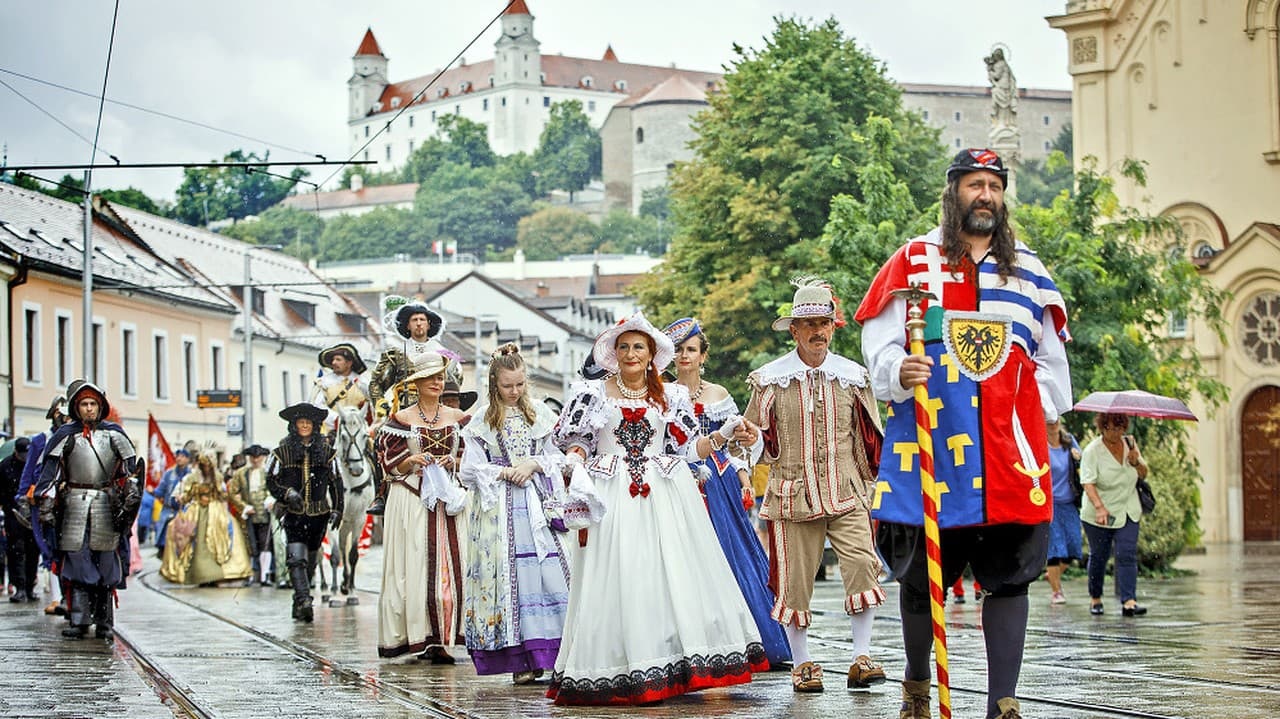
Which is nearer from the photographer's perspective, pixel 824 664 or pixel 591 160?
pixel 824 664

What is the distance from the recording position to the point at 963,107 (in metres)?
167

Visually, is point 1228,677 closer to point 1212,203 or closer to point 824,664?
point 824,664

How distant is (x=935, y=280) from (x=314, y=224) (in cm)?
16840

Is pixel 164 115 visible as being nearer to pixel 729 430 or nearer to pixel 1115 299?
pixel 1115 299

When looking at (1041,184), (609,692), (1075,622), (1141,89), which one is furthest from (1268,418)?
(1041,184)

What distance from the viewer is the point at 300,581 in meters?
16.1

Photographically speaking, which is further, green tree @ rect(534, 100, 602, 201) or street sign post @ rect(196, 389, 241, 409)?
green tree @ rect(534, 100, 602, 201)

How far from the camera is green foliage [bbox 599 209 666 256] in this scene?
16975cm

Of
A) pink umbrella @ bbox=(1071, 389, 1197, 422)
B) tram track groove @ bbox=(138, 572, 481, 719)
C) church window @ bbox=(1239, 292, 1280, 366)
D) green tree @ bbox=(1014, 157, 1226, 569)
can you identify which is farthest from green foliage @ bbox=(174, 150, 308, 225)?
tram track groove @ bbox=(138, 572, 481, 719)

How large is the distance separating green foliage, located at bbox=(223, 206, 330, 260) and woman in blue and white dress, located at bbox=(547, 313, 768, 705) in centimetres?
14153

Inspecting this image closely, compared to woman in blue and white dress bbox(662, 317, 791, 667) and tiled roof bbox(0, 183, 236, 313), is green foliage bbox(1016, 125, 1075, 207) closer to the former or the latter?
tiled roof bbox(0, 183, 236, 313)

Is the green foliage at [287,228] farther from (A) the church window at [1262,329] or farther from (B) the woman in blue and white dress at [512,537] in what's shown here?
(B) the woman in blue and white dress at [512,537]

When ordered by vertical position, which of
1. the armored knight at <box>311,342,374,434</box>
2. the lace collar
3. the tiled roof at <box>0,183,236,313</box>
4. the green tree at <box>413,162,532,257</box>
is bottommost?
the lace collar

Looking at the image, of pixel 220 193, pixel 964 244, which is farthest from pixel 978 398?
pixel 220 193
